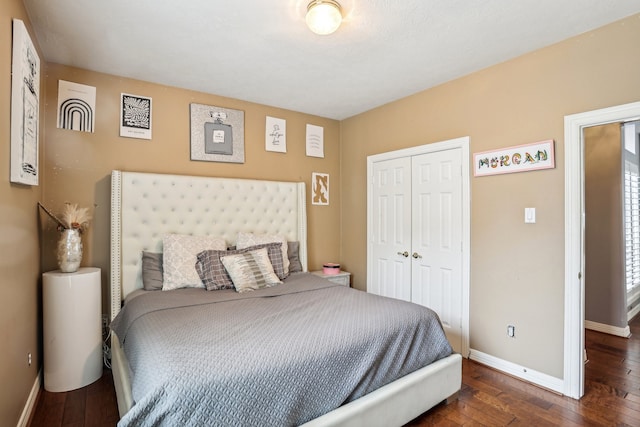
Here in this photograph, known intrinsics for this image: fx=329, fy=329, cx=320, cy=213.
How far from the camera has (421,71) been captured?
9.63 feet

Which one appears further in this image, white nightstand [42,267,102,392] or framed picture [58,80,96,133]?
framed picture [58,80,96,133]

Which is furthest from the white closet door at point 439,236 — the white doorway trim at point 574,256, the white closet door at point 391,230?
the white doorway trim at point 574,256

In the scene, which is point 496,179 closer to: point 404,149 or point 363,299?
point 404,149

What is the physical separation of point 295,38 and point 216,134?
5.02 feet

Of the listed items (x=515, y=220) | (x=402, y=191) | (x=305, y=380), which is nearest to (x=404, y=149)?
(x=402, y=191)

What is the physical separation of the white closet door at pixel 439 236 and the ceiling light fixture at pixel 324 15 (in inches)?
68.1

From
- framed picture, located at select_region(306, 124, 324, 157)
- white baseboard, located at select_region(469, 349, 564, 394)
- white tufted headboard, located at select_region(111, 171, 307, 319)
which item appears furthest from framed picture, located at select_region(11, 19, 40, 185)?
white baseboard, located at select_region(469, 349, 564, 394)

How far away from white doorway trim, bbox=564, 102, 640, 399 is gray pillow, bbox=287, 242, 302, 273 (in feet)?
7.76

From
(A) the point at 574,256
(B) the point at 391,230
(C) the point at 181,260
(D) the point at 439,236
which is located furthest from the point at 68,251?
(A) the point at 574,256

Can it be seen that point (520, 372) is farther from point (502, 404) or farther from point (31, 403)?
point (31, 403)

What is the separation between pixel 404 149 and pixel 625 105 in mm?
1786

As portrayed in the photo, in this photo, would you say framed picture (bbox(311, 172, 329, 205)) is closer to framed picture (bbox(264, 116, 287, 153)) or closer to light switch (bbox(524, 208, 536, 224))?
framed picture (bbox(264, 116, 287, 153))

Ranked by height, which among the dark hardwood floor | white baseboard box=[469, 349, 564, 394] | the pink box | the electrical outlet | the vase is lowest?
the dark hardwood floor

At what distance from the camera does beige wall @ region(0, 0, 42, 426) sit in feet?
5.52
